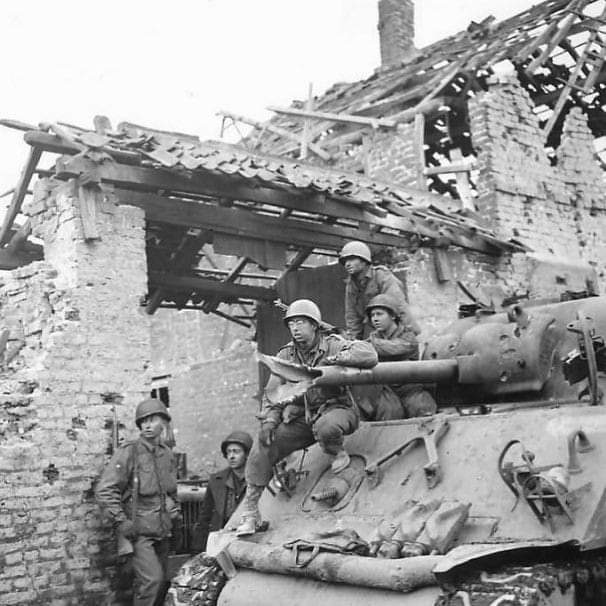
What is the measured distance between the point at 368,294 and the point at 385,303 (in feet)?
1.59

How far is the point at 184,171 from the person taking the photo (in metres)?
8.62

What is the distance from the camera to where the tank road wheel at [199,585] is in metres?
5.72

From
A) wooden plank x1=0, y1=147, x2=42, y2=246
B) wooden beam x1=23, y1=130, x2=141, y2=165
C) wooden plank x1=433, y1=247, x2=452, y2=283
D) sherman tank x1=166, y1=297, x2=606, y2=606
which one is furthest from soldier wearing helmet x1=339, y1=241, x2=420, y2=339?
wooden plank x1=433, y1=247, x2=452, y2=283

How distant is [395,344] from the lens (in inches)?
255

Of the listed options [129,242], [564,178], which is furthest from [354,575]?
[564,178]

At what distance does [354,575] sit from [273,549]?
744 mm

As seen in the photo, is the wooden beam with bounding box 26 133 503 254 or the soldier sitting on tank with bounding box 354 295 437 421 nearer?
the soldier sitting on tank with bounding box 354 295 437 421

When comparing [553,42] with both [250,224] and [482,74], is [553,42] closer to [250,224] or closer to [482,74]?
[482,74]

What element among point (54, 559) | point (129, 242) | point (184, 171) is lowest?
point (54, 559)

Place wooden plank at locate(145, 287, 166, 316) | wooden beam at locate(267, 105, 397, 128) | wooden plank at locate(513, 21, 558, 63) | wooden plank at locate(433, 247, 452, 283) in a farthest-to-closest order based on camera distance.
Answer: wooden beam at locate(267, 105, 397, 128), wooden plank at locate(513, 21, 558, 63), wooden plank at locate(145, 287, 166, 316), wooden plank at locate(433, 247, 452, 283)

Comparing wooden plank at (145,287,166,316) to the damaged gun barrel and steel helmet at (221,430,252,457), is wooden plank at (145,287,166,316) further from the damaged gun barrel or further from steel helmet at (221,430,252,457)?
the damaged gun barrel

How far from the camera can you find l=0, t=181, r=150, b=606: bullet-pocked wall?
7742 millimetres

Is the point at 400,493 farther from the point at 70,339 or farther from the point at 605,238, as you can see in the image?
the point at 605,238

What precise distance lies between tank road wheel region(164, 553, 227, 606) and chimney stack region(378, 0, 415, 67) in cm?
1481
